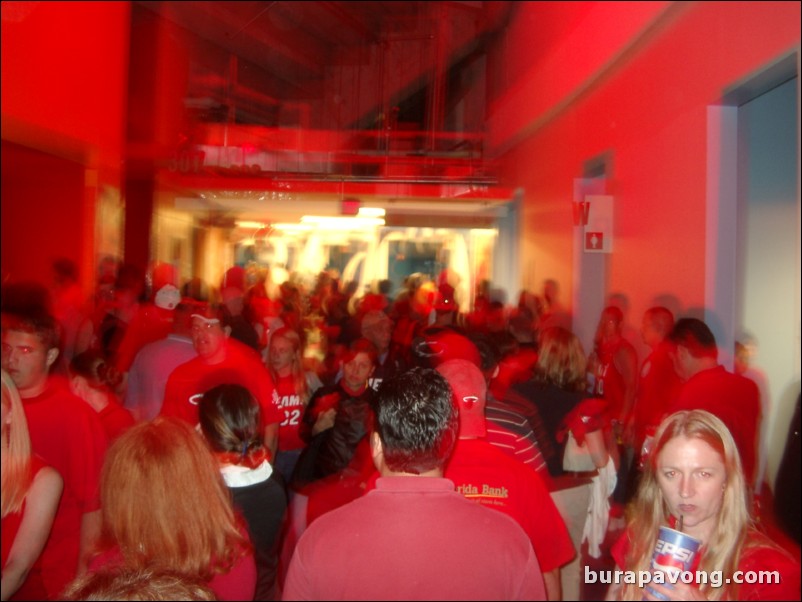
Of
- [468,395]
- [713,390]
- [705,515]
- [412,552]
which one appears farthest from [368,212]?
[412,552]

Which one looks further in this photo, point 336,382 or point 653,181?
point 653,181

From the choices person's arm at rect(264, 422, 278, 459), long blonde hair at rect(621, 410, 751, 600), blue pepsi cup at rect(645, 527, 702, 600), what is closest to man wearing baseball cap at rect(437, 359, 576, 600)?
long blonde hair at rect(621, 410, 751, 600)

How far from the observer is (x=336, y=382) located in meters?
4.04

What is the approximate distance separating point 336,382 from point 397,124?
6.44 metres

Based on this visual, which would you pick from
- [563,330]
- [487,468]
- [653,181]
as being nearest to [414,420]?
[487,468]

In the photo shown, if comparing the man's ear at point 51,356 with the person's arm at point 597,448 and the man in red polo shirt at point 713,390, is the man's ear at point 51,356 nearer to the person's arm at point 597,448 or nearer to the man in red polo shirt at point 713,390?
the person's arm at point 597,448

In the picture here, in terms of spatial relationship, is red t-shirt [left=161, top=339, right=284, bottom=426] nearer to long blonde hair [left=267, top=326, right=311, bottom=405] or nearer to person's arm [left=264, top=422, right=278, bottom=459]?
person's arm [left=264, top=422, right=278, bottom=459]

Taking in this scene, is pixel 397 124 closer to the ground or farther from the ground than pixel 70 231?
farther from the ground

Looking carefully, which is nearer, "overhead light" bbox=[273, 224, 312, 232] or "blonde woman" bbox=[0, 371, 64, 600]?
"blonde woman" bbox=[0, 371, 64, 600]

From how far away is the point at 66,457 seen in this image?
2.50 m

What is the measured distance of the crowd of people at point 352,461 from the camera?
1655mm

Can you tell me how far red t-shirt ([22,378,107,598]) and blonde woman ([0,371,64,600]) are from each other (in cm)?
11

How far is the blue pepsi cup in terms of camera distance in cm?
147

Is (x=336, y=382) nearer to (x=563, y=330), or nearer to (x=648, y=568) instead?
(x=563, y=330)
